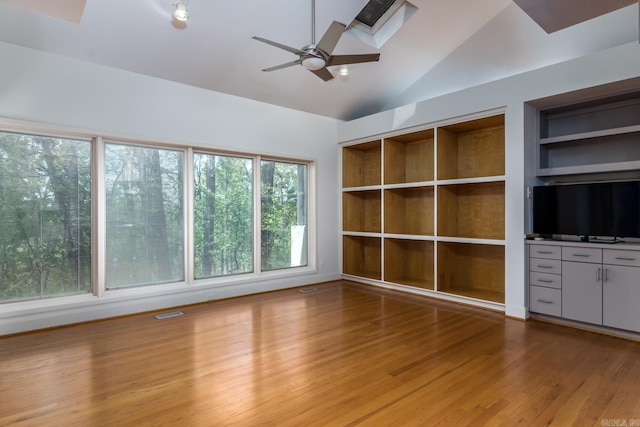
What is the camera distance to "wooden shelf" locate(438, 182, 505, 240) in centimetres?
486

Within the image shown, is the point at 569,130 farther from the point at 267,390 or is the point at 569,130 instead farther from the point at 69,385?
the point at 69,385

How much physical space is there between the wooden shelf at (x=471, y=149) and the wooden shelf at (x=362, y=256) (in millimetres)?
1978

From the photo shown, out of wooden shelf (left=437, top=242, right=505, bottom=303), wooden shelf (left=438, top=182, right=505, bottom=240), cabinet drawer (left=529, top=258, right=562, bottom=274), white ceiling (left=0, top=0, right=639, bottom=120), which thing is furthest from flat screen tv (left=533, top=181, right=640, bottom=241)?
white ceiling (left=0, top=0, right=639, bottom=120)

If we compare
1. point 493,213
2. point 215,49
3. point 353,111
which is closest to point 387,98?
point 353,111

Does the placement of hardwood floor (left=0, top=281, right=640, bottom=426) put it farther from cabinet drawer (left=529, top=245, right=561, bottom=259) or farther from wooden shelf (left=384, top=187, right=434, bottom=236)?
wooden shelf (left=384, top=187, right=434, bottom=236)

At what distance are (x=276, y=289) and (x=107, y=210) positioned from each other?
266cm

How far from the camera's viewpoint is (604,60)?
335 cm

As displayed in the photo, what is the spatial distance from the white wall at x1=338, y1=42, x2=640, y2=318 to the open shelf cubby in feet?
6.95

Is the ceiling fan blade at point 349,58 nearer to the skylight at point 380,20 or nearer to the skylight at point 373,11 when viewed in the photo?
the skylight at point 380,20

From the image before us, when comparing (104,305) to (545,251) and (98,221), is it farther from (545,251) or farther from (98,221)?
(545,251)

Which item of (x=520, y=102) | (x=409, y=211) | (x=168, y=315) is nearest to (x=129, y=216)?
(x=168, y=315)

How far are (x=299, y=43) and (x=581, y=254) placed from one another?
13.4 ft

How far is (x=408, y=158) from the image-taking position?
5.91 metres

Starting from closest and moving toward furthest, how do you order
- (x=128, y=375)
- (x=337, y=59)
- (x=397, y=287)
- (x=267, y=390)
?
(x=267, y=390), (x=128, y=375), (x=337, y=59), (x=397, y=287)
